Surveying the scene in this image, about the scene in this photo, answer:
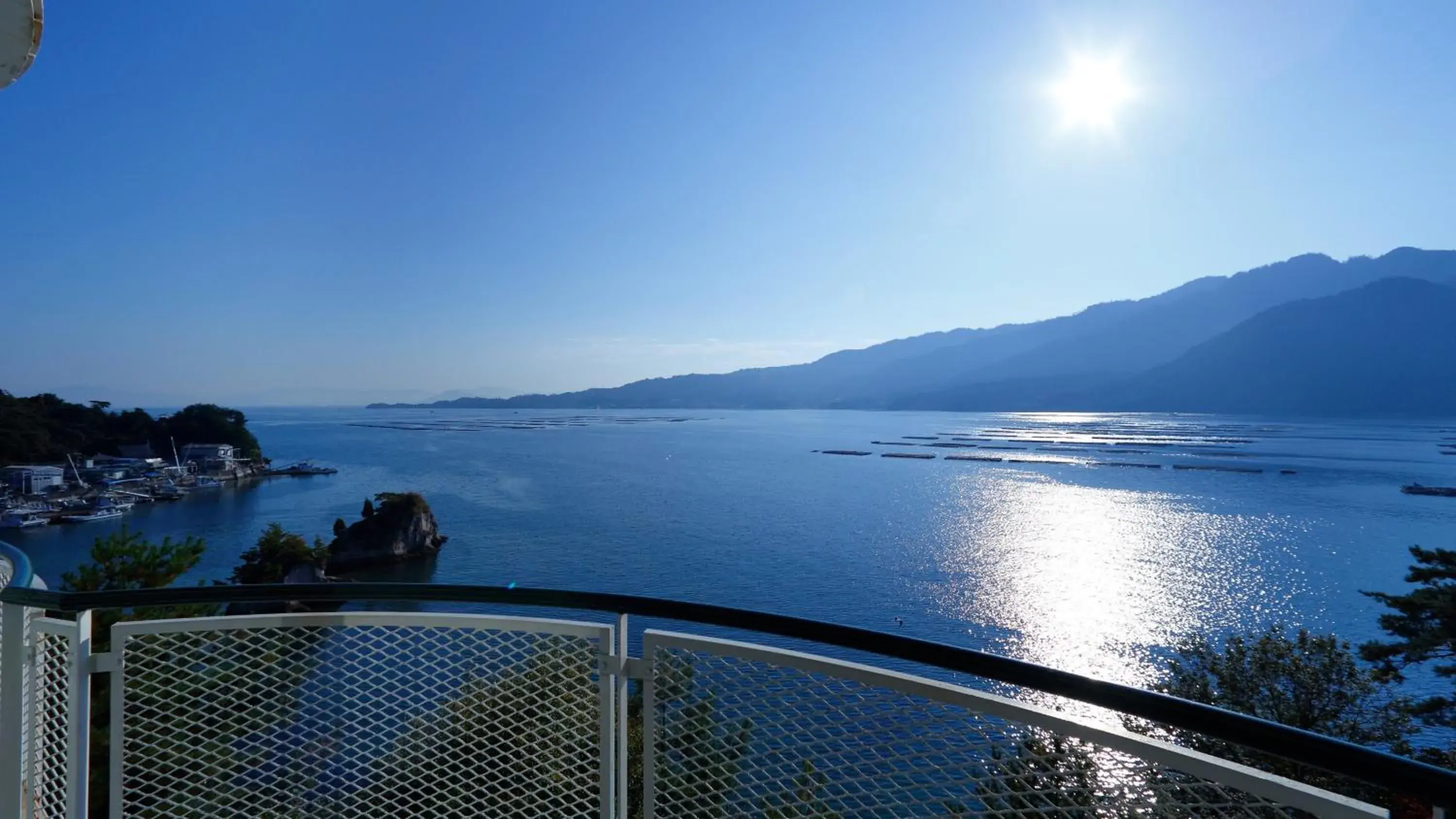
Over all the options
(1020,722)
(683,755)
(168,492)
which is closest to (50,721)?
(683,755)

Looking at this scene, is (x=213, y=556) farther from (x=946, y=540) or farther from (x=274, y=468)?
(x=274, y=468)

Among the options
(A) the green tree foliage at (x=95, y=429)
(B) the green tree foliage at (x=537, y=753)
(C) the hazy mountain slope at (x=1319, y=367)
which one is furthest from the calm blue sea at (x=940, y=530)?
(C) the hazy mountain slope at (x=1319, y=367)

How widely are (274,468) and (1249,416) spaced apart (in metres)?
121

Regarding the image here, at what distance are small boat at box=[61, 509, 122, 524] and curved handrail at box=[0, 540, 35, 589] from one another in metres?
39.8

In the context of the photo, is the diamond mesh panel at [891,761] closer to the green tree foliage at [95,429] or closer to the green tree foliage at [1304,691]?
the green tree foliage at [1304,691]

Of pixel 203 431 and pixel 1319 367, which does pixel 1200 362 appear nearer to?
pixel 1319 367

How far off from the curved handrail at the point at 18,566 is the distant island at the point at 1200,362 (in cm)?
12638

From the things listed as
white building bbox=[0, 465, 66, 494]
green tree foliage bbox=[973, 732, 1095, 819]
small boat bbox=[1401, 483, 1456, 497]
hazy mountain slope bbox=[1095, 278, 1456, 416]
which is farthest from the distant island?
white building bbox=[0, 465, 66, 494]

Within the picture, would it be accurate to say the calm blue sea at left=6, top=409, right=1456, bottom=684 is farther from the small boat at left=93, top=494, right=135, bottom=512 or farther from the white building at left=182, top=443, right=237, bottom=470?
the white building at left=182, top=443, right=237, bottom=470

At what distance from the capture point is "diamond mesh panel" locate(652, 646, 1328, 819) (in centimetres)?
103

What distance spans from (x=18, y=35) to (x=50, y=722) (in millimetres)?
1375

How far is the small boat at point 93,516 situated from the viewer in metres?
31.2

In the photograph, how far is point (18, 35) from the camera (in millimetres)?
1365

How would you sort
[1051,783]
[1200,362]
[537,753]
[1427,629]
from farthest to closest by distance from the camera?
[1200,362] < [1427,629] < [537,753] < [1051,783]
